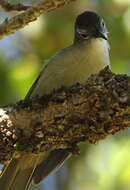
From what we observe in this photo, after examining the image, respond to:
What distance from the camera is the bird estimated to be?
5102 mm

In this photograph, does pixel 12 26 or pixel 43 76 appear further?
pixel 43 76

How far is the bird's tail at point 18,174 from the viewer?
535 cm

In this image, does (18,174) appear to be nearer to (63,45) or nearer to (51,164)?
(51,164)

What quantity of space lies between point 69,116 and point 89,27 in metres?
1.50

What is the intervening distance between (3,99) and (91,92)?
2.05 meters

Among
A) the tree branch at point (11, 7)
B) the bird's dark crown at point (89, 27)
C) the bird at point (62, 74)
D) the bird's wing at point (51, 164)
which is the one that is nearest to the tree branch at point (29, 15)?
the tree branch at point (11, 7)

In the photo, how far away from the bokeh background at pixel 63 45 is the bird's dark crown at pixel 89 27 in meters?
0.69

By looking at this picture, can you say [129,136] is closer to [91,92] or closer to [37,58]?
[37,58]

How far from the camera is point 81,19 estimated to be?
5.50 metres

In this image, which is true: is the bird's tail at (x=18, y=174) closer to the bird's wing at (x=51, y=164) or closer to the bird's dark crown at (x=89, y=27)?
the bird's wing at (x=51, y=164)

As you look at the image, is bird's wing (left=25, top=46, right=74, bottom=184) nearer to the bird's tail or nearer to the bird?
the bird

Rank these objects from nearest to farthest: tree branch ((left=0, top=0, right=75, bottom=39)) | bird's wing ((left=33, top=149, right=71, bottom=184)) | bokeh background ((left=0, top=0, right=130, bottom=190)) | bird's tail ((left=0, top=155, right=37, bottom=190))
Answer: tree branch ((left=0, top=0, right=75, bottom=39)) < bird's wing ((left=33, top=149, right=71, bottom=184)) < bird's tail ((left=0, top=155, right=37, bottom=190)) < bokeh background ((left=0, top=0, right=130, bottom=190))

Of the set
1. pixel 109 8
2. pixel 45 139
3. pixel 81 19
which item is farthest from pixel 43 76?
pixel 109 8

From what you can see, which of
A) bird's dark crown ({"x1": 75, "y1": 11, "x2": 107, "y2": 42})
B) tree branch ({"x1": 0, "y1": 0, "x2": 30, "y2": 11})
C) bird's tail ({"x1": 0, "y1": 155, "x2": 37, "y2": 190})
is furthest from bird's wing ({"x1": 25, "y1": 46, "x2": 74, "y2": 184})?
tree branch ({"x1": 0, "y1": 0, "x2": 30, "y2": 11})
